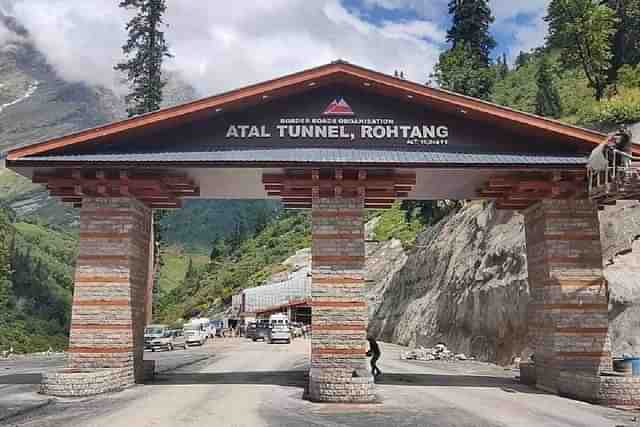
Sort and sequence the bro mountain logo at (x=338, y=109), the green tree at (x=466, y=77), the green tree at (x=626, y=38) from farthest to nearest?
the green tree at (x=466, y=77)
the green tree at (x=626, y=38)
the bro mountain logo at (x=338, y=109)

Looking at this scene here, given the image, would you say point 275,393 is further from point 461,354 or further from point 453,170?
point 461,354

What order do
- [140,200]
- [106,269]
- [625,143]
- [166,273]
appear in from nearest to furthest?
[625,143] → [106,269] → [140,200] → [166,273]

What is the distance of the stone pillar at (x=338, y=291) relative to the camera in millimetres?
15438

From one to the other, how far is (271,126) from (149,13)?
33.1 metres

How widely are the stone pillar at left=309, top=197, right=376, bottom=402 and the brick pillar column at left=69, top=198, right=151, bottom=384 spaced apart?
5.54 m

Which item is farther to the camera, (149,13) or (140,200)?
(149,13)

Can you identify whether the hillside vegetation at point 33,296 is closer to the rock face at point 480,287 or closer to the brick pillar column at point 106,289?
the rock face at point 480,287

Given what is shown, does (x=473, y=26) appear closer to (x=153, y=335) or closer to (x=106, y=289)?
(x=153, y=335)

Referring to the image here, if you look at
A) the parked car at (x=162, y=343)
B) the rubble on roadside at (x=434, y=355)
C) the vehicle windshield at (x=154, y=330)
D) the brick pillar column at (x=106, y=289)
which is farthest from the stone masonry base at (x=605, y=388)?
the vehicle windshield at (x=154, y=330)

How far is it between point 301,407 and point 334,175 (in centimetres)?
639

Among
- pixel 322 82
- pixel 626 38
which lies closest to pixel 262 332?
pixel 322 82

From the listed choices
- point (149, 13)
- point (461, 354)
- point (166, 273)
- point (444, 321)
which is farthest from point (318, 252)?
point (166, 273)

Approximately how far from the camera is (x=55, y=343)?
170ft

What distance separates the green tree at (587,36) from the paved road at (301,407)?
30906 millimetres
